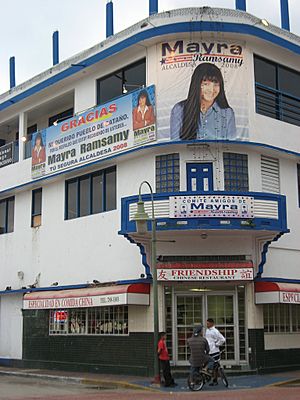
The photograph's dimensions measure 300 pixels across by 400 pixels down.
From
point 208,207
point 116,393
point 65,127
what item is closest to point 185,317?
point 208,207

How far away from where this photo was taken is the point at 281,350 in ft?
69.8

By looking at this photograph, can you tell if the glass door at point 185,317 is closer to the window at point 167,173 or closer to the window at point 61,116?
the window at point 167,173

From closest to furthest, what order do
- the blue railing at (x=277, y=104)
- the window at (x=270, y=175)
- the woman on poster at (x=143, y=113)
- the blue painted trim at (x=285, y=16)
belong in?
the woman on poster at (x=143, y=113)
the window at (x=270, y=175)
the blue railing at (x=277, y=104)
the blue painted trim at (x=285, y=16)

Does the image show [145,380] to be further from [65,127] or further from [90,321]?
[65,127]

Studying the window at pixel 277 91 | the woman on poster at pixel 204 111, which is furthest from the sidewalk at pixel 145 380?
the window at pixel 277 91

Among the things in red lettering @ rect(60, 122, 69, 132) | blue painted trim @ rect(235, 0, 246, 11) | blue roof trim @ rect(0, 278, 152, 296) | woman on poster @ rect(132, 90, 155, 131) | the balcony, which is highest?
blue painted trim @ rect(235, 0, 246, 11)

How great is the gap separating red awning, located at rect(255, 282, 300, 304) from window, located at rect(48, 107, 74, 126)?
11216 mm

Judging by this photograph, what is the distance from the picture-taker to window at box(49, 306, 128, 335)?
860 inches

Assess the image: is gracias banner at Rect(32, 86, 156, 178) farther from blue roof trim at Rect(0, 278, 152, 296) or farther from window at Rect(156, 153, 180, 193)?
blue roof trim at Rect(0, 278, 152, 296)

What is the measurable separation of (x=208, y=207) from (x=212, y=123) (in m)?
2.98

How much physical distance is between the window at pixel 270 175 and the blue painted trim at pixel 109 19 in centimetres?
803

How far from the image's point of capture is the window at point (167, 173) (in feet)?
69.3

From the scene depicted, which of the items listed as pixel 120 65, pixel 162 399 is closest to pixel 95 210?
pixel 120 65

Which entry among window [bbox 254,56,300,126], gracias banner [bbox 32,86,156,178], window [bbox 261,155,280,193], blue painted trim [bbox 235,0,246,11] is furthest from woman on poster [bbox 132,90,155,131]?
blue painted trim [bbox 235,0,246,11]
